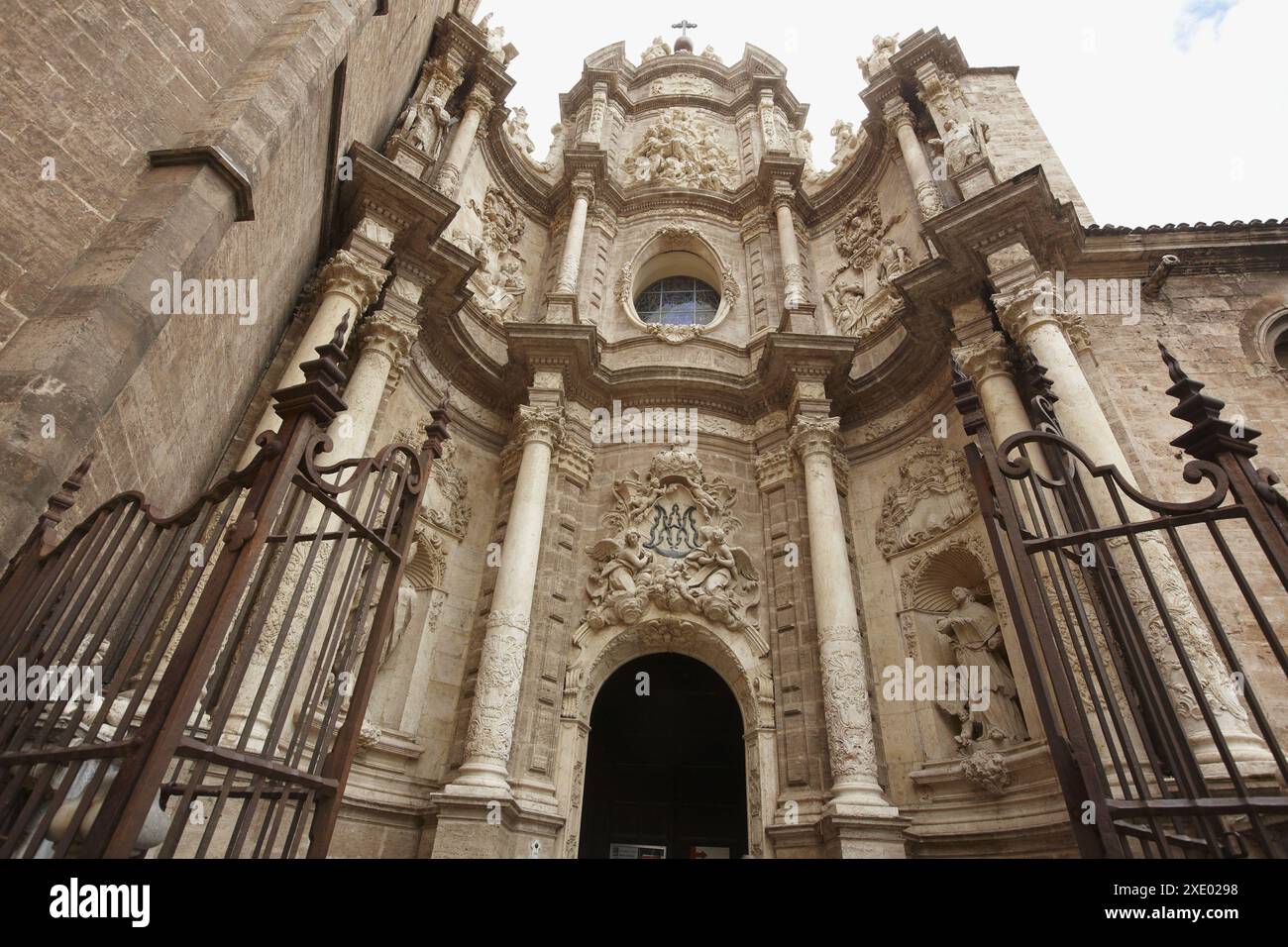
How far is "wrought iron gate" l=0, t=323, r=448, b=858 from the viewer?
2363mm

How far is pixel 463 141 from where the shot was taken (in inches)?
467

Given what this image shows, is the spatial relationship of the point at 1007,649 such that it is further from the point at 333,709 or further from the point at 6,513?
the point at 6,513

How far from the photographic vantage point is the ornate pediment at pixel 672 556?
9.64 meters

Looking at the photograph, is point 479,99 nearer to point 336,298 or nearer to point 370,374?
point 336,298

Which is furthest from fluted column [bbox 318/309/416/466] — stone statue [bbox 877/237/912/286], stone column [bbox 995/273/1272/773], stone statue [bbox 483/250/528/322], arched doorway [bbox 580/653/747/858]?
stone statue [bbox 877/237/912/286]

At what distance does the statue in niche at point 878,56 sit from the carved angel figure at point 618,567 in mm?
10610

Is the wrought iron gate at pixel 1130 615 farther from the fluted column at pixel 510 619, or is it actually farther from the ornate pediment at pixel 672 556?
the fluted column at pixel 510 619

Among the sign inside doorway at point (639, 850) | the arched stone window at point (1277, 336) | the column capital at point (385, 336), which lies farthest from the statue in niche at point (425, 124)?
the arched stone window at point (1277, 336)

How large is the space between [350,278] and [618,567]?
5.26m

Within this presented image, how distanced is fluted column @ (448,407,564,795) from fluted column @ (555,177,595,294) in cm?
325

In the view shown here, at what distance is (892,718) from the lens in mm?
8812

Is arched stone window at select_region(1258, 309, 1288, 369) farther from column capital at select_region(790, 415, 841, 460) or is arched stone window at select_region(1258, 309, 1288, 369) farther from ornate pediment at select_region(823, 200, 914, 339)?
column capital at select_region(790, 415, 841, 460)

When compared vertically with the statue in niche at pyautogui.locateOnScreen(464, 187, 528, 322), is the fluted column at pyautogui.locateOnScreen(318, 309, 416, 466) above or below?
below
